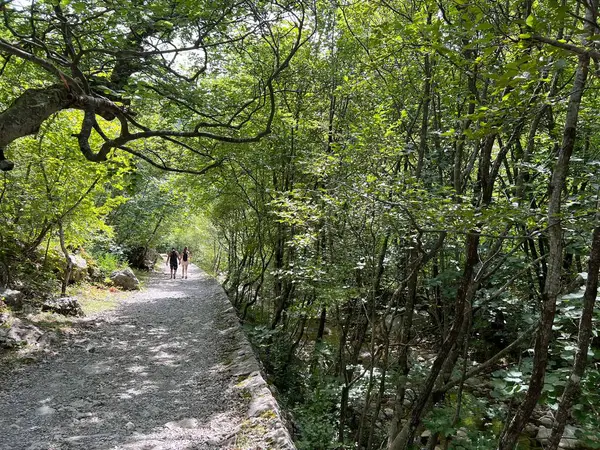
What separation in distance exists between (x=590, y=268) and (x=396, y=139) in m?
2.98

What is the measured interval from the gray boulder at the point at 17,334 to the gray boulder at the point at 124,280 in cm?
840

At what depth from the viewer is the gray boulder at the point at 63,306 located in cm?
848

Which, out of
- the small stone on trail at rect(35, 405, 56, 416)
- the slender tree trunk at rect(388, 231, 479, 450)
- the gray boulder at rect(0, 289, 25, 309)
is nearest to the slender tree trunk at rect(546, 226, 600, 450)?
the slender tree trunk at rect(388, 231, 479, 450)

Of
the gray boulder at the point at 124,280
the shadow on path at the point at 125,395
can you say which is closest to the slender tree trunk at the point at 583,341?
the shadow on path at the point at 125,395

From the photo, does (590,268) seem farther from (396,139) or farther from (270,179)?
(270,179)

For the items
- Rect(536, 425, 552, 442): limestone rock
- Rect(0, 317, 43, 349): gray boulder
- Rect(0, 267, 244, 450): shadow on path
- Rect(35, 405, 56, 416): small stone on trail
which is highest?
Rect(0, 317, 43, 349): gray boulder

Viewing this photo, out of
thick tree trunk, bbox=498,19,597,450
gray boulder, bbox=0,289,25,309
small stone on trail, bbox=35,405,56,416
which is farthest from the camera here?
gray boulder, bbox=0,289,25,309

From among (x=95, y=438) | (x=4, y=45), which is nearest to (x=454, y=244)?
(x=95, y=438)

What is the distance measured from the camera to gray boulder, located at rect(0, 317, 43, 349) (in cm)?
629

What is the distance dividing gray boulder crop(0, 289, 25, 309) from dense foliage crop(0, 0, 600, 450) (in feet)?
3.38

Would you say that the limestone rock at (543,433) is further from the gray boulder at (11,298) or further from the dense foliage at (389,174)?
the gray boulder at (11,298)

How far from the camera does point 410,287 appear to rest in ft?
17.5

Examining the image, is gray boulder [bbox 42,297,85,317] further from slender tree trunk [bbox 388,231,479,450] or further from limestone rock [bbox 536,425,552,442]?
limestone rock [bbox 536,425,552,442]

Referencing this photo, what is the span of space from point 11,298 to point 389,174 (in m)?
7.54
